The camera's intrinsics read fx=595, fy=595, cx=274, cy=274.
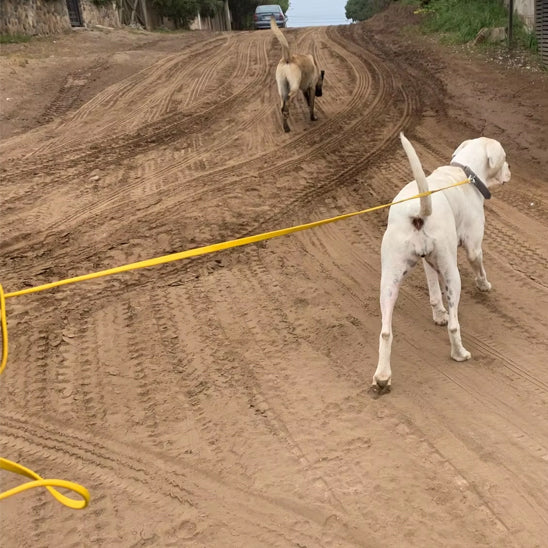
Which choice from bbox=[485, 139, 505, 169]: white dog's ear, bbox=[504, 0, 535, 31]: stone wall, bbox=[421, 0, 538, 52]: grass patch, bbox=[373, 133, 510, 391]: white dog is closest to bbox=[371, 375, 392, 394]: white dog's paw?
bbox=[373, 133, 510, 391]: white dog

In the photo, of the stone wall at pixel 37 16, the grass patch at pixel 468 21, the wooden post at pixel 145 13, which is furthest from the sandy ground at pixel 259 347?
the wooden post at pixel 145 13

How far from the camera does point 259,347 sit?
5.11 metres

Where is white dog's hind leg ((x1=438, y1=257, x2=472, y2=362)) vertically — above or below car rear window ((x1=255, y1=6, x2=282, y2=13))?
below

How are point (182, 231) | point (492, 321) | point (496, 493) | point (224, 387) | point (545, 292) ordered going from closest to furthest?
1. point (496, 493)
2. point (224, 387)
3. point (492, 321)
4. point (545, 292)
5. point (182, 231)

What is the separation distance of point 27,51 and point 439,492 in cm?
1706

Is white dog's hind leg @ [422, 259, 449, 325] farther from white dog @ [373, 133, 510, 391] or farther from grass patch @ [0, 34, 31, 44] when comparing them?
grass patch @ [0, 34, 31, 44]

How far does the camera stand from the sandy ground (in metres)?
3.42

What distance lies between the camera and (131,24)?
26.9 metres

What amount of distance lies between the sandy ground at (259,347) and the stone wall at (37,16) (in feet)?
26.4

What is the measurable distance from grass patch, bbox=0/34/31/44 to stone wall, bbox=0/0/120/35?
163mm

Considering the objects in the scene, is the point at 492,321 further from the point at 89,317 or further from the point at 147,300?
the point at 89,317

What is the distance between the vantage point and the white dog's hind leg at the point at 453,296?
14.2 ft

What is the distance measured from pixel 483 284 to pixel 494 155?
125 cm

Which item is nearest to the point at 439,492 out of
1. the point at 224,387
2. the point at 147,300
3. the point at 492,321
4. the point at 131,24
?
the point at 224,387
